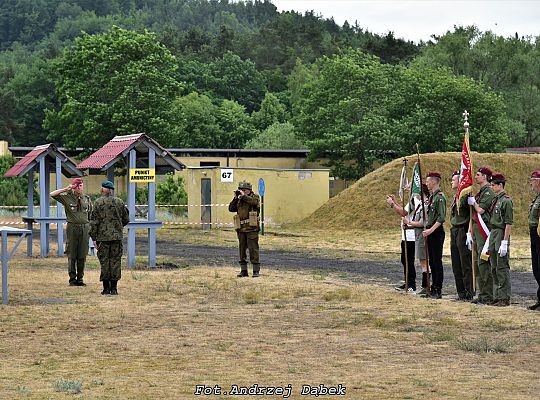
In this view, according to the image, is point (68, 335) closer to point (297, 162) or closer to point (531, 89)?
point (297, 162)

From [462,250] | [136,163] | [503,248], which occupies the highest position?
[136,163]

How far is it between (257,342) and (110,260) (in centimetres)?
690

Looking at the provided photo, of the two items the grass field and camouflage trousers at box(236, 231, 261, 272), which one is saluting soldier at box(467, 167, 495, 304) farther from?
camouflage trousers at box(236, 231, 261, 272)

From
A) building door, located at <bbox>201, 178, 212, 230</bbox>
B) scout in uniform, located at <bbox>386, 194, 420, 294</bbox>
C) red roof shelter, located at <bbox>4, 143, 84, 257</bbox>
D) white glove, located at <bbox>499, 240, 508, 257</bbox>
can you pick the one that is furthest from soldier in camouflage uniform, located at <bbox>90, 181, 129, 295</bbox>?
building door, located at <bbox>201, 178, 212, 230</bbox>

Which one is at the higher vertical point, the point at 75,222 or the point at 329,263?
the point at 75,222

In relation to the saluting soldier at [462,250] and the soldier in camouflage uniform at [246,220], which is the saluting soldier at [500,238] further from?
the soldier in camouflage uniform at [246,220]

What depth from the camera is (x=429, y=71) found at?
76.9 metres

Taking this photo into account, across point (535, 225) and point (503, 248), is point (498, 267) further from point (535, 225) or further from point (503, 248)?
point (535, 225)

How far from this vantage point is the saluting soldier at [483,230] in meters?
18.4

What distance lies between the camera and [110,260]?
2028 centimetres

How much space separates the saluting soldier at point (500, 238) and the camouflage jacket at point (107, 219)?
6.13 meters

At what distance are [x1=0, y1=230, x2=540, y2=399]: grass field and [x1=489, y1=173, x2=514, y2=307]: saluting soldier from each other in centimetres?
60

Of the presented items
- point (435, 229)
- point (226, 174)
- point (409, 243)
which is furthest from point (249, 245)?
point (226, 174)

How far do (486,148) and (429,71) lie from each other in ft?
29.0
